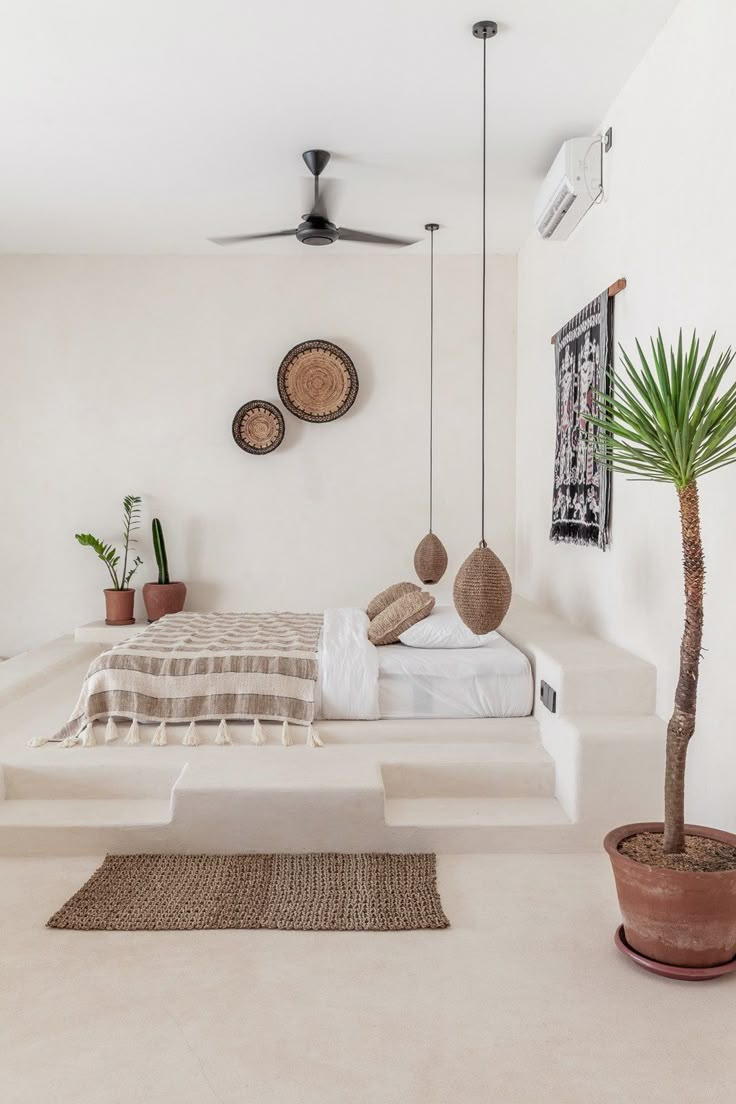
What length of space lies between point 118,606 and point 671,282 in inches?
Answer: 158

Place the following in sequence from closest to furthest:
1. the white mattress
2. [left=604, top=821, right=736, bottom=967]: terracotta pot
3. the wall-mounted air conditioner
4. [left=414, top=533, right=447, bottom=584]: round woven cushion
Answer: [left=604, top=821, right=736, bottom=967]: terracotta pot < the white mattress < the wall-mounted air conditioner < [left=414, top=533, right=447, bottom=584]: round woven cushion

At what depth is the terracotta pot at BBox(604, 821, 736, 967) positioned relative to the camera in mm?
2062

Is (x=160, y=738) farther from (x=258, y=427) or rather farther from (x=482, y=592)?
(x=258, y=427)

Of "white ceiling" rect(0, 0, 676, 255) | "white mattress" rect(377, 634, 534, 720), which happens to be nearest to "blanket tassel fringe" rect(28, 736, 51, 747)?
"white mattress" rect(377, 634, 534, 720)

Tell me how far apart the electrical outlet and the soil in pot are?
2.90 feet

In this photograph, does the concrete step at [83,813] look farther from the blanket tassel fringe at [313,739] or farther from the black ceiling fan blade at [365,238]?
the black ceiling fan blade at [365,238]

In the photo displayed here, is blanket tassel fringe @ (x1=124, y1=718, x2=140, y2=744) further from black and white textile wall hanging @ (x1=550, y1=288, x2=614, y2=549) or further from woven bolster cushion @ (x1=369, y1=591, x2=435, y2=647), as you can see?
black and white textile wall hanging @ (x1=550, y1=288, x2=614, y2=549)

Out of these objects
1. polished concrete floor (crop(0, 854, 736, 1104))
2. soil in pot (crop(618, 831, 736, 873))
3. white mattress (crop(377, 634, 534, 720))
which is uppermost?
white mattress (crop(377, 634, 534, 720))

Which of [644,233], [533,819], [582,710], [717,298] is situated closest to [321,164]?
[644,233]

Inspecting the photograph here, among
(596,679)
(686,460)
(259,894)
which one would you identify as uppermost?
(686,460)

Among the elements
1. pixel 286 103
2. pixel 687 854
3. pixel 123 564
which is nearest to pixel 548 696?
pixel 687 854

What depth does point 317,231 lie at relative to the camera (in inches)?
170

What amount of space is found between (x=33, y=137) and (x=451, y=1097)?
13.4ft

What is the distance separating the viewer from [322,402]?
5.94 metres
